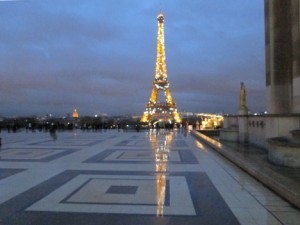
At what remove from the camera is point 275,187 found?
7.83 metres

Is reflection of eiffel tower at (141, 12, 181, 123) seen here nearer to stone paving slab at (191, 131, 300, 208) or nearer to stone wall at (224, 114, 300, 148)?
stone wall at (224, 114, 300, 148)

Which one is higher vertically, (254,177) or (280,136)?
(280,136)

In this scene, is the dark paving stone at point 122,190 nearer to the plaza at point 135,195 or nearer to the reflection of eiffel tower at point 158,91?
the plaza at point 135,195

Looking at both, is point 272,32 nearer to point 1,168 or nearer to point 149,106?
point 1,168

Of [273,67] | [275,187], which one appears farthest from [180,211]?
[273,67]

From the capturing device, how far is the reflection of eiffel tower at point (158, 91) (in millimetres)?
89750

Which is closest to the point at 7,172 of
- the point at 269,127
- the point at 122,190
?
the point at 122,190

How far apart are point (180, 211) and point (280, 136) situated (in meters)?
8.42

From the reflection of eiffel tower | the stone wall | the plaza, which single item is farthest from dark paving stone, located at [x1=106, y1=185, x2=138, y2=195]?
the reflection of eiffel tower

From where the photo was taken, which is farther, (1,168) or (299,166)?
(1,168)

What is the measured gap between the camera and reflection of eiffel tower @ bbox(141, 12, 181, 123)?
89.8m

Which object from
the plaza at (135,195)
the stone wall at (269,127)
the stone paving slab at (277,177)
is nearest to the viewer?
the plaza at (135,195)

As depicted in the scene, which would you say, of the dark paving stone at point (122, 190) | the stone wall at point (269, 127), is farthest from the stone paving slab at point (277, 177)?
the dark paving stone at point (122, 190)

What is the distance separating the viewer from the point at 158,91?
308 ft
